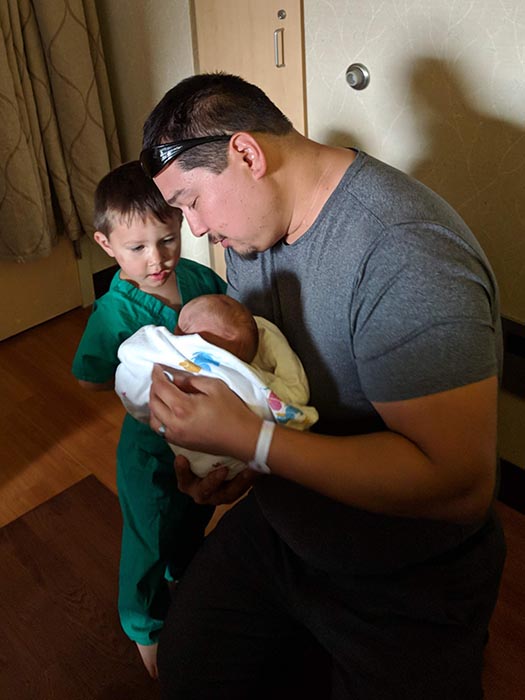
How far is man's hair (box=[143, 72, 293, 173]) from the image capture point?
38.2 inches

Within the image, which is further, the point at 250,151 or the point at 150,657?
the point at 150,657

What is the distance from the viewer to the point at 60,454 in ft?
6.75

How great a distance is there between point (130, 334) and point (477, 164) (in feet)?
2.94

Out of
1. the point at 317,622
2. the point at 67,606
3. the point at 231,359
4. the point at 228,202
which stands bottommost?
the point at 67,606

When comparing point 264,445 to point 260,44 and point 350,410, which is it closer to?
point 350,410

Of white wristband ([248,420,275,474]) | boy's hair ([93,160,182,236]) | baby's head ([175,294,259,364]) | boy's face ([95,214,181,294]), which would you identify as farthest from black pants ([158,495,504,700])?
boy's hair ([93,160,182,236])

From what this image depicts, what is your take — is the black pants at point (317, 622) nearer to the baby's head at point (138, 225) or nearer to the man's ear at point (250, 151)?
the baby's head at point (138, 225)

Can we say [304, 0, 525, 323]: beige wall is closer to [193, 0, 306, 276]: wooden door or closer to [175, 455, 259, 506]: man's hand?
[193, 0, 306, 276]: wooden door

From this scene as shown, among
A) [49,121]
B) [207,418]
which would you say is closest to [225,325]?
[207,418]

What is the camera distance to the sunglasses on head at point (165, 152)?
0.96m

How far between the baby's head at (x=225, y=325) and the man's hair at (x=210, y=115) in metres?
0.22

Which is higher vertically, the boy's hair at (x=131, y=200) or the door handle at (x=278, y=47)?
the door handle at (x=278, y=47)

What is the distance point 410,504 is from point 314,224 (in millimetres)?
449

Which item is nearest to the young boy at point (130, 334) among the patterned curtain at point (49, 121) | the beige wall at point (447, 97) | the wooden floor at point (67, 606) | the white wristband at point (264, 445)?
the wooden floor at point (67, 606)
